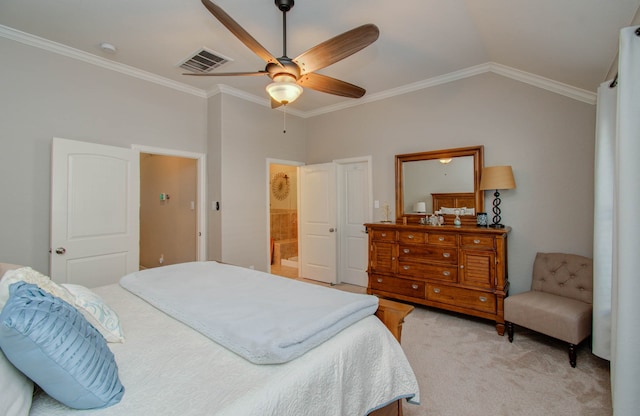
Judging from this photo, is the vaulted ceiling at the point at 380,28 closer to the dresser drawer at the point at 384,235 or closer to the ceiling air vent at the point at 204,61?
the ceiling air vent at the point at 204,61

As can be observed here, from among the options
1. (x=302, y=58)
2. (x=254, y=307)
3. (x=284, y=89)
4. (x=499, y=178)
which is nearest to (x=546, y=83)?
(x=499, y=178)

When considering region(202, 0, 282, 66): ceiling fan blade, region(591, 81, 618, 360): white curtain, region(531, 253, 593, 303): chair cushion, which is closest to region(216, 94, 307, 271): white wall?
region(202, 0, 282, 66): ceiling fan blade

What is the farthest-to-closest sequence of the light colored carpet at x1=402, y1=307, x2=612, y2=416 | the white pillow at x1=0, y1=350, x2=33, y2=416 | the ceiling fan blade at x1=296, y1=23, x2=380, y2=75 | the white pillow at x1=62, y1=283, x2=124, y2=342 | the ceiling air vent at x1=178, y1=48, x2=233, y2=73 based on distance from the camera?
the ceiling air vent at x1=178, y1=48, x2=233, y2=73
the light colored carpet at x1=402, y1=307, x2=612, y2=416
the ceiling fan blade at x1=296, y1=23, x2=380, y2=75
the white pillow at x1=62, y1=283, x2=124, y2=342
the white pillow at x1=0, y1=350, x2=33, y2=416

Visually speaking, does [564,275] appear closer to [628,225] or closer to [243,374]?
[628,225]

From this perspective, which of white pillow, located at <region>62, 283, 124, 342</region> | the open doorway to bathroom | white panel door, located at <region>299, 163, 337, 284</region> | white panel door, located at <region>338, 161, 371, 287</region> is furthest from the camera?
the open doorway to bathroom

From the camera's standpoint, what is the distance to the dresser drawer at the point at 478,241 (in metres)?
2.96

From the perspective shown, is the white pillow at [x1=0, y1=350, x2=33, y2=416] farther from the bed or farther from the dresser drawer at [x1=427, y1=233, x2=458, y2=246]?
the dresser drawer at [x1=427, y1=233, x2=458, y2=246]

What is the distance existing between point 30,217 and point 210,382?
3.06m

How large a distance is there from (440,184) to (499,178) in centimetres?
72

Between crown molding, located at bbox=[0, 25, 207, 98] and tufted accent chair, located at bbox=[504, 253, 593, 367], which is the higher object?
crown molding, located at bbox=[0, 25, 207, 98]

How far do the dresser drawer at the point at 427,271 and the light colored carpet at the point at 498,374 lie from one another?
20.3 inches

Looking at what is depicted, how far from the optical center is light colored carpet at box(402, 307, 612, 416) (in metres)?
1.88

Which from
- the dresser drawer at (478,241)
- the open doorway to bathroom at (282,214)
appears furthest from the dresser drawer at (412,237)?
the open doorway to bathroom at (282,214)

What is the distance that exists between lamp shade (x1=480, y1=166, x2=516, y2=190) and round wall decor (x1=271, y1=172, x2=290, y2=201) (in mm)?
4861
